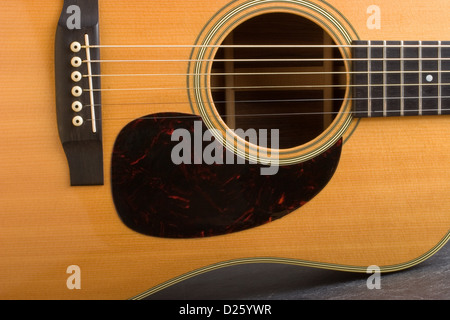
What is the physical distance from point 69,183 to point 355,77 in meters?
0.49

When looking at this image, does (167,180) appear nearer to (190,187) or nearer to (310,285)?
(190,187)

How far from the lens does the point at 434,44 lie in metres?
0.79

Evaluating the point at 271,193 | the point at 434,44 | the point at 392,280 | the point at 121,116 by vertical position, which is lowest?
the point at 392,280

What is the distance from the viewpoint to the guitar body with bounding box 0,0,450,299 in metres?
0.70

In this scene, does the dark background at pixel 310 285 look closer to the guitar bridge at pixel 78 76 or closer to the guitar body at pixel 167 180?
the guitar body at pixel 167 180

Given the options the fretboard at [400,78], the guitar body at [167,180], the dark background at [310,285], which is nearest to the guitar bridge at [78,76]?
the guitar body at [167,180]

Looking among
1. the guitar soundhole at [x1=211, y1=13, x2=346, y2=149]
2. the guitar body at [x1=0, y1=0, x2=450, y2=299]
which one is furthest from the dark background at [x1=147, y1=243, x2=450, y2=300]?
the guitar soundhole at [x1=211, y1=13, x2=346, y2=149]

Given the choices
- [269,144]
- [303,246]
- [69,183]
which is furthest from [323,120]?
[69,183]

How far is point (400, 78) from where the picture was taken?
78 cm

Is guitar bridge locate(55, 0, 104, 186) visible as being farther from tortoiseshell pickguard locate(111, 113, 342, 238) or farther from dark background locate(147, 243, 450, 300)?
dark background locate(147, 243, 450, 300)

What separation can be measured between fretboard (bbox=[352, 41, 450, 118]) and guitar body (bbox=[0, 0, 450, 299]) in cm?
2

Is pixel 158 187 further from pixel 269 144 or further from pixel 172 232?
pixel 269 144

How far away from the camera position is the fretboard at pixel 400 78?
77 cm

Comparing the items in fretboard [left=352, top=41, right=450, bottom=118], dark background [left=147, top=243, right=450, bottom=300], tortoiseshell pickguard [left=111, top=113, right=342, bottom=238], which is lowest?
dark background [left=147, top=243, right=450, bottom=300]
